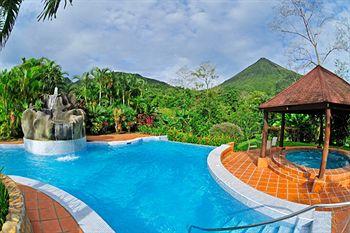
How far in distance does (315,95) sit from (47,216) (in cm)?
779

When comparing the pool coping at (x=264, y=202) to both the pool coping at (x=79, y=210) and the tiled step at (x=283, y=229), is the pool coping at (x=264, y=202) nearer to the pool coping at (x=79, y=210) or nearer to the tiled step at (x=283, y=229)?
the tiled step at (x=283, y=229)

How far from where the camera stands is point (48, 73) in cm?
1995

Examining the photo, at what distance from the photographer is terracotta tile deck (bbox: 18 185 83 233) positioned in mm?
4486

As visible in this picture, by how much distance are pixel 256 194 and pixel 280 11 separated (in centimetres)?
1906

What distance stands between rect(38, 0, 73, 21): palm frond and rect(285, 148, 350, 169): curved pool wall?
9.38 m

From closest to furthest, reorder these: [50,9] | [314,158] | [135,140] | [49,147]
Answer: [50,9]
[314,158]
[49,147]
[135,140]

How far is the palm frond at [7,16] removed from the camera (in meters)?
5.85

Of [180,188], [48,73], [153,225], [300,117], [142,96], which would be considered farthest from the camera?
[142,96]

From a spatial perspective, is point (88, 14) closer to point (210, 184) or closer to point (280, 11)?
point (210, 184)

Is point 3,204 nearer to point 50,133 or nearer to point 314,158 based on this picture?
point 50,133

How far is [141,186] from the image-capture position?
811 cm

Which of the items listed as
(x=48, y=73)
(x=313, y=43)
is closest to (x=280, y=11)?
(x=313, y=43)

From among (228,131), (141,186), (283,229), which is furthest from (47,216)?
(228,131)

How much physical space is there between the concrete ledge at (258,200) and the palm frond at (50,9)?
670 cm
